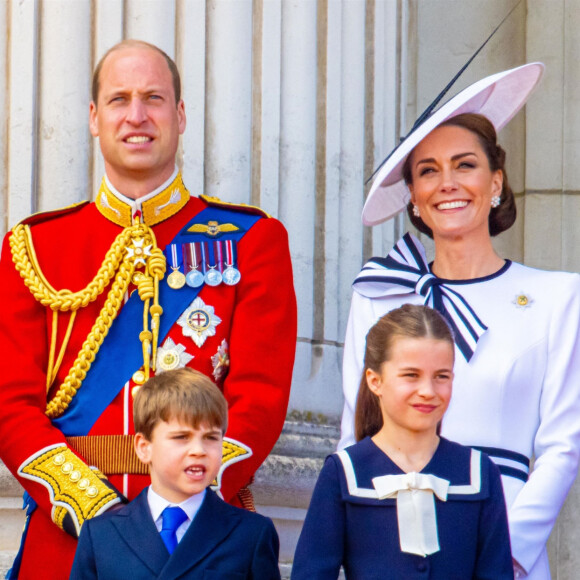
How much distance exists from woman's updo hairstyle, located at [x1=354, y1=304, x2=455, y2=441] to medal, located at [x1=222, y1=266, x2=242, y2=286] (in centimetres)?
45

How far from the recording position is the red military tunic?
3783 mm

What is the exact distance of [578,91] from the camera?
5793 mm

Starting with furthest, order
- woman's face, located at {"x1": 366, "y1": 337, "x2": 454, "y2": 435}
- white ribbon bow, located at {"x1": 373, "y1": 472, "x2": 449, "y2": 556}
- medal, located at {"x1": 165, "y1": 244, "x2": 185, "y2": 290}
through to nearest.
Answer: medal, located at {"x1": 165, "y1": 244, "x2": 185, "y2": 290}
woman's face, located at {"x1": 366, "y1": 337, "x2": 454, "y2": 435}
white ribbon bow, located at {"x1": 373, "y1": 472, "x2": 449, "y2": 556}

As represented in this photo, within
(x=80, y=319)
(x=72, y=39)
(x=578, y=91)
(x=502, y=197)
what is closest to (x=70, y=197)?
(x=72, y=39)

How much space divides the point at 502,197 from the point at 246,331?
73 cm

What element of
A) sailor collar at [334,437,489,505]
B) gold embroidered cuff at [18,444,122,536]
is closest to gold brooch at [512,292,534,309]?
sailor collar at [334,437,489,505]

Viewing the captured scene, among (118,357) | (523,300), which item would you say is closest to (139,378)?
(118,357)

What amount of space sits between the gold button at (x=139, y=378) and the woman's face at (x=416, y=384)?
0.63 meters

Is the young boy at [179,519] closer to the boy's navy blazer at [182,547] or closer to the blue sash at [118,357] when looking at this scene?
the boy's navy blazer at [182,547]

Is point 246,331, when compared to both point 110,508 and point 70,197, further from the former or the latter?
point 70,197

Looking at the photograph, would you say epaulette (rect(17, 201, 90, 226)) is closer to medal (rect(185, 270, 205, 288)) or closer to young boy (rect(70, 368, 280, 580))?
medal (rect(185, 270, 205, 288))

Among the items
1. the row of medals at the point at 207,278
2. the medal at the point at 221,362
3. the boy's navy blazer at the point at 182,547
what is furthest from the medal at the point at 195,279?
the boy's navy blazer at the point at 182,547

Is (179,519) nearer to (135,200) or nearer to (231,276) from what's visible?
(231,276)

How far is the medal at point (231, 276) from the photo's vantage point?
3982mm
